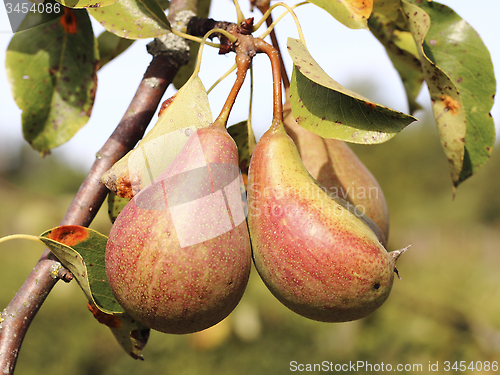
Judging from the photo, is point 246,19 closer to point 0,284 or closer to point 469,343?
point 469,343

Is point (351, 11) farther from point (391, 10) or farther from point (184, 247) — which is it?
point (184, 247)

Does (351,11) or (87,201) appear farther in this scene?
(87,201)

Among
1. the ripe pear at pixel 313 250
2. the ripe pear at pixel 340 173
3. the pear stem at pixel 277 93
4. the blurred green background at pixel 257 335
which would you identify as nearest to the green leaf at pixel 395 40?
the ripe pear at pixel 340 173

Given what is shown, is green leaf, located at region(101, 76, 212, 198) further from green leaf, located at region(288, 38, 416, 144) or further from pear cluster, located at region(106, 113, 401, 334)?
green leaf, located at region(288, 38, 416, 144)

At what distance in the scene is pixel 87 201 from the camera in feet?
2.32

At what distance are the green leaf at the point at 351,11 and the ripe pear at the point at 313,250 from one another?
9.2 inches

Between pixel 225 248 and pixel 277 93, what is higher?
pixel 277 93

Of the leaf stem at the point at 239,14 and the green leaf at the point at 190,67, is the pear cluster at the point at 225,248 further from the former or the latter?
the green leaf at the point at 190,67

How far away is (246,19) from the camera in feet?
2.22

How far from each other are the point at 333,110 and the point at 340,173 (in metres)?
0.24

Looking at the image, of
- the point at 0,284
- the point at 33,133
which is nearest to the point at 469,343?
the point at 33,133

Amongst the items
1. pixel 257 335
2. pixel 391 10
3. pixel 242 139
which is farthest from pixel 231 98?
pixel 257 335

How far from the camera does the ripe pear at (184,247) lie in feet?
1.62

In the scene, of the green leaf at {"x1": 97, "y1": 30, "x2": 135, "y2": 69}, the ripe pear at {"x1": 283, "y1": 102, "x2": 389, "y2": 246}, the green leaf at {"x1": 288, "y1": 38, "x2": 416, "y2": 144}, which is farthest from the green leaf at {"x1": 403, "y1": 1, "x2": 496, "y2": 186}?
the green leaf at {"x1": 97, "y1": 30, "x2": 135, "y2": 69}
